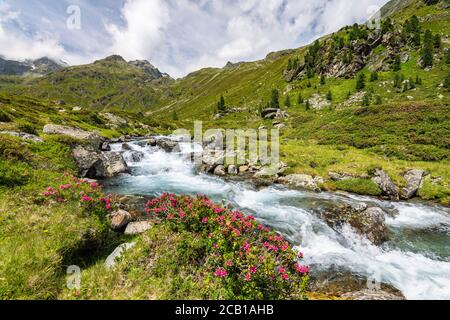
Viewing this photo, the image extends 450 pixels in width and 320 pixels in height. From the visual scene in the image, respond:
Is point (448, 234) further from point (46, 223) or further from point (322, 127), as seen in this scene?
point (322, 127)

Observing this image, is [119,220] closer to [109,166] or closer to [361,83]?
[109,166]

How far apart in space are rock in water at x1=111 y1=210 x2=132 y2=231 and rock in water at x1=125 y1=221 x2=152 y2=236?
467 millimetres

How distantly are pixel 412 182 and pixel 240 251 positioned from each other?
902 inches

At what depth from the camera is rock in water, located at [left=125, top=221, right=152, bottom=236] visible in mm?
9925

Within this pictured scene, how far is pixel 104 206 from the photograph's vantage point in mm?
9359

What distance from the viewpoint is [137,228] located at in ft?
33.4

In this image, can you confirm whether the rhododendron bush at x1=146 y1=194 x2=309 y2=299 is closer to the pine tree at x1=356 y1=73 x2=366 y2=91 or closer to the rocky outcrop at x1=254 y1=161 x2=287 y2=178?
the rocky outcrop at x1=254 y1=161 x2=287 y2=178

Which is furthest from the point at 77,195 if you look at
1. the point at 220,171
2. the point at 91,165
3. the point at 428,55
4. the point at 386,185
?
the point at 428,55

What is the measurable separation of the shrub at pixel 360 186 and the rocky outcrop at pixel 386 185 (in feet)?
1.47

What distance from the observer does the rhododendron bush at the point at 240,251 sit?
5660 millimetres

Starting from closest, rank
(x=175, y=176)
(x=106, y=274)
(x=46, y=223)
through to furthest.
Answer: (x=106, y=274), (x=46, y=223), (x=175, y=176)

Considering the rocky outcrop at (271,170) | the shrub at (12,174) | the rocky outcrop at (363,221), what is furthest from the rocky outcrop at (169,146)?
the rocky outcrop at (363,221)
